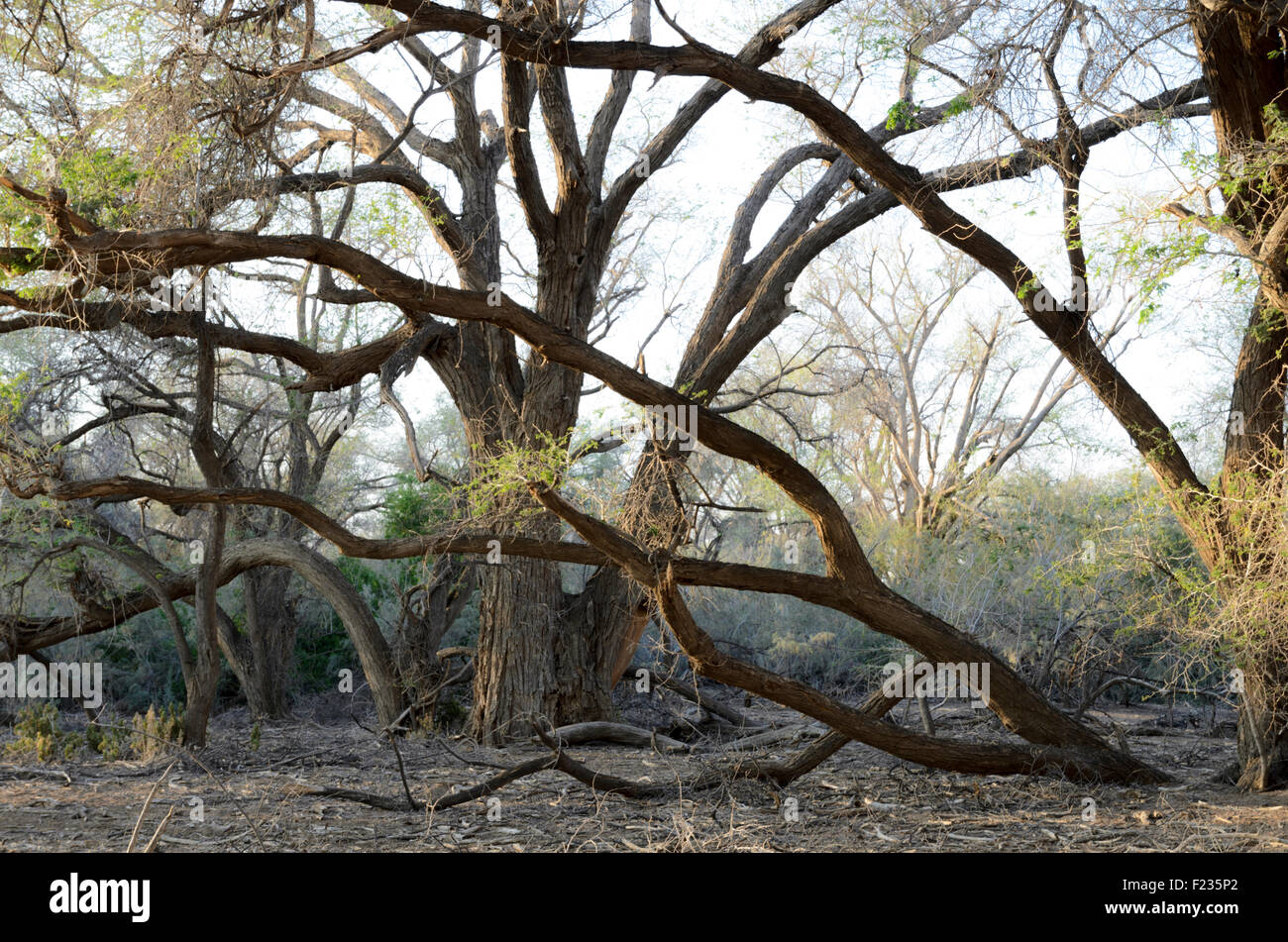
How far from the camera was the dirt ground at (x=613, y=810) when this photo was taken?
627 cm

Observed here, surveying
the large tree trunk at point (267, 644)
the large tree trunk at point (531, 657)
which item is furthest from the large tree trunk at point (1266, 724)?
the large tree trunk at point (267, 644)

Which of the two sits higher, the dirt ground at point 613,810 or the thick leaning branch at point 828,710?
the thick leaning branch at point 828,710

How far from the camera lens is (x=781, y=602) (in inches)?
676

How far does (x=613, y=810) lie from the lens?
7309 mm

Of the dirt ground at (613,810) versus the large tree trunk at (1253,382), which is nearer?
the dirt ground at (613,810)

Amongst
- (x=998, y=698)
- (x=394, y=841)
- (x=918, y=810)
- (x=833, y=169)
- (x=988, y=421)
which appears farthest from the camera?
(x=988, y=421)

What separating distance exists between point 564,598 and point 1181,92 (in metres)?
7.19

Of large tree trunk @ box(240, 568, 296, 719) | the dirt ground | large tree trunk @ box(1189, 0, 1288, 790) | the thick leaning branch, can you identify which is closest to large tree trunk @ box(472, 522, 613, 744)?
the dirt ground

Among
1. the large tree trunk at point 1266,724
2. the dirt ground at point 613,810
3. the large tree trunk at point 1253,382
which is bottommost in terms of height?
the dirt ground at point 613,810

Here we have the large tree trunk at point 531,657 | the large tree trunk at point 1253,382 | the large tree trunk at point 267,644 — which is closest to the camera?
the large tree trunk at point 1253,382

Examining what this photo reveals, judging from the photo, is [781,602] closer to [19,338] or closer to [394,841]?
[394,841]

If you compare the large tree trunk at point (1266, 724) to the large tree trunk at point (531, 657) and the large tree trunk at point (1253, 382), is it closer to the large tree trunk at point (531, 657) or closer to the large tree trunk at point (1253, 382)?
the large tree trunk at point (1253, 382)

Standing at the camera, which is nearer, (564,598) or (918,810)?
(918,810)
